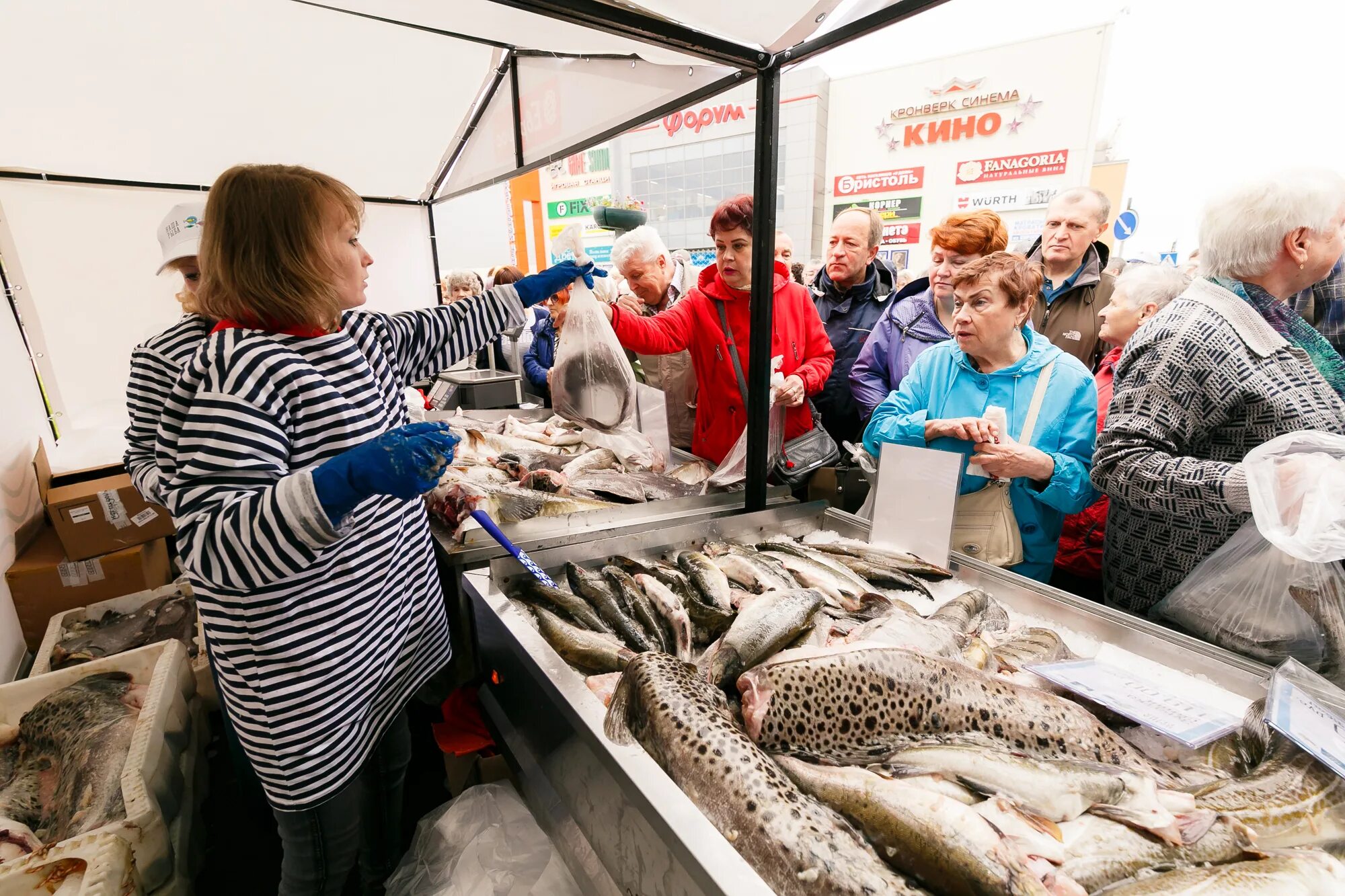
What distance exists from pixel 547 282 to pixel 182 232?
119 cm

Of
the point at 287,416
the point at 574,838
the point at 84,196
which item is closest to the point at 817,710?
the point at 574,838

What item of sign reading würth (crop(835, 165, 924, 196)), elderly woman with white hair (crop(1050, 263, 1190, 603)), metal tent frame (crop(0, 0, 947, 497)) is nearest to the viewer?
metal tent frame (crop(0, 0, 947, 497))

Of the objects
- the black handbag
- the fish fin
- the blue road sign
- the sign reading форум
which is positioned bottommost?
the fish fin

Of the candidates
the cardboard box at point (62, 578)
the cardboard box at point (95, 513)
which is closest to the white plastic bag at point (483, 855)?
the cardboard box at point (62, 578)

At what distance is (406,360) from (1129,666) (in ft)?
6.43

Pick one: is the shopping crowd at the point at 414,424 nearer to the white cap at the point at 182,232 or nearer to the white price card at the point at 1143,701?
the white cap at the point at 182,232

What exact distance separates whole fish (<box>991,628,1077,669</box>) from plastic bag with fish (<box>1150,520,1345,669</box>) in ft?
1.02

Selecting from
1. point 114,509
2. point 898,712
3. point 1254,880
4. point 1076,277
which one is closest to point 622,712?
point 898,712

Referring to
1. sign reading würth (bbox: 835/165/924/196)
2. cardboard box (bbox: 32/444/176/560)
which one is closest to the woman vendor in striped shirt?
cardboard box (bbox: 32/444/176/560)

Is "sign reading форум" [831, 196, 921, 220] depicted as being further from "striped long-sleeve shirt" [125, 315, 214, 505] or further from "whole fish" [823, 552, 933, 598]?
"striped long-sleeve shirt" [125, 315, 214, 505]

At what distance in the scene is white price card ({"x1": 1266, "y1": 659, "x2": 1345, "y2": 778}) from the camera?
0.88 metres

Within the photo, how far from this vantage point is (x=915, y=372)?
2129 mm

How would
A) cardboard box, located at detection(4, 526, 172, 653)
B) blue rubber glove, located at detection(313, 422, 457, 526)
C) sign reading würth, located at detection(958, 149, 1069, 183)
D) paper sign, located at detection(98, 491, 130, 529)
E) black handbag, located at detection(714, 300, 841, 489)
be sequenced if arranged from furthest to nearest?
sign reading würth, located at detection(958, 149, 1069, 183) < paper sign, located at detection(98, 491, 130, 529) < cardboard box, located at detection(4, 526, 172, 653) < black handbag, located at detection(714, 300, 841, 489) < blue rubber glove, located at detection(313, 422, 457, 526)

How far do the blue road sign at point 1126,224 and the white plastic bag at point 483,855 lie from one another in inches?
410
